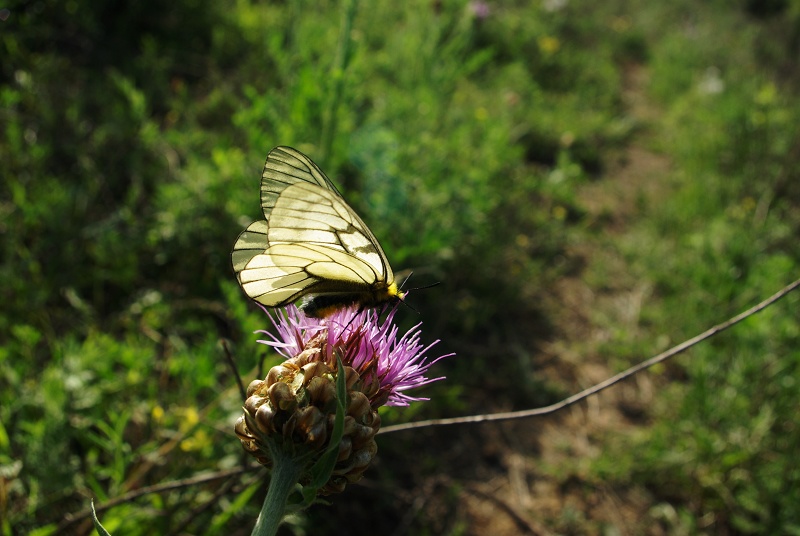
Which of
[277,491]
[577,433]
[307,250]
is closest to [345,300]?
[307,250]

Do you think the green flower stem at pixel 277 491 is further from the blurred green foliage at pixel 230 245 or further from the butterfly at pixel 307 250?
the blurred green foliage at pixel 230 245

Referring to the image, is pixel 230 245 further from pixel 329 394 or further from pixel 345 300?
pixel 329 394

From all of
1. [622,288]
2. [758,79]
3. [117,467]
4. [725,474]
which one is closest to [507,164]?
[622,288]

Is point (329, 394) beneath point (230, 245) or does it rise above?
above

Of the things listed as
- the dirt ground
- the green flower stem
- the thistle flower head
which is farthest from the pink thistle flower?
the dirt ground

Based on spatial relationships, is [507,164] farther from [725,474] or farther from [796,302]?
[725,474]

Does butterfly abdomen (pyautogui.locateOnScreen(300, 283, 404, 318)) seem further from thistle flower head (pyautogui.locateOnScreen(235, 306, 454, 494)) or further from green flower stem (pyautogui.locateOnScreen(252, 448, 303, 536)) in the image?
green flower stem (pyautogui.locateOnScreen(252, 448, 303, 536))
